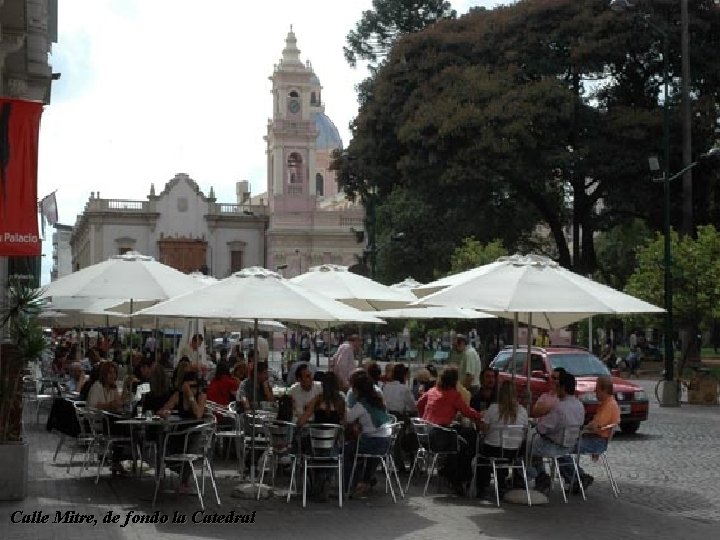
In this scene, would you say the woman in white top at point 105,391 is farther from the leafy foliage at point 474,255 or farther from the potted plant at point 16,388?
the leafy foliage at point 474,255

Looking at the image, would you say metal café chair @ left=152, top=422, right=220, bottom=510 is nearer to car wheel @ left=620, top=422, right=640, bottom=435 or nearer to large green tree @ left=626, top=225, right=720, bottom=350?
car wheel @ left=620, top=422, right=640, bottom=435

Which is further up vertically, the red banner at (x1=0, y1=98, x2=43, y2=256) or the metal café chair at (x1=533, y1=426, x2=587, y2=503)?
Result: the red banner at (x1=0, y1=98, x2=43, y2=256)

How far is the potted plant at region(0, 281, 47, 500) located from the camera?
12398mm

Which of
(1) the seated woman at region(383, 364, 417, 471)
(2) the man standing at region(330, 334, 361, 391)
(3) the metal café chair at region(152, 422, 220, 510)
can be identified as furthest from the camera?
(2) the man standing at region(330, 334, 361, 391)

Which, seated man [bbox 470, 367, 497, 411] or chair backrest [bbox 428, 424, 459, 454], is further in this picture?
seated man [bbox 470, 367, 497, 411]

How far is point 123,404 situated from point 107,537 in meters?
5.32

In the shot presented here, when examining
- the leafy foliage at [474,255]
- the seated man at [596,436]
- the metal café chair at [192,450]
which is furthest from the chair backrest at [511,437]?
the leafy foliage at [474,255]

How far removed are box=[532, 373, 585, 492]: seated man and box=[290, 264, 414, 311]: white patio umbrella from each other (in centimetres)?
527

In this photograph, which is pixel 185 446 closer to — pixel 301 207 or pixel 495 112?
pixel 495 112

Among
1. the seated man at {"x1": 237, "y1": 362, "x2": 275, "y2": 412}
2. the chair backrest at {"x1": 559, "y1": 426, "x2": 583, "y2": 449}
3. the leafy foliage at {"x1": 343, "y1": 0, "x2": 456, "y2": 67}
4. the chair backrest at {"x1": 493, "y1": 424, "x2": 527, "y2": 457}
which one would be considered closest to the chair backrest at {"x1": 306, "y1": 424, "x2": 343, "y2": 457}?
the chair backrest at {"x1": 493, "y1": 424, "x2": 527, "y2": 457}

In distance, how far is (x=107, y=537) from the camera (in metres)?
10.4

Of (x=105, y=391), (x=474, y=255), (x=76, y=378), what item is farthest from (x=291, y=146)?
(x=105, y=391)

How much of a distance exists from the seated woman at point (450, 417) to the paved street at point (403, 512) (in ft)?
0.93

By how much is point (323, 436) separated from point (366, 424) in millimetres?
653
